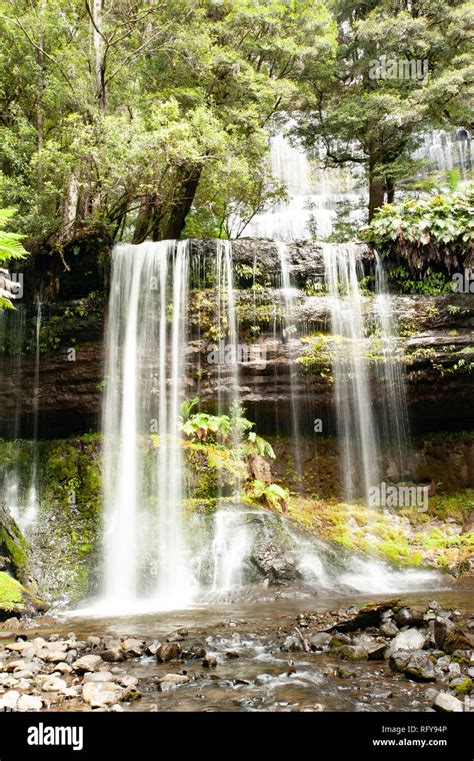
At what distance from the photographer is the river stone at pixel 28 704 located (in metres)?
3.76

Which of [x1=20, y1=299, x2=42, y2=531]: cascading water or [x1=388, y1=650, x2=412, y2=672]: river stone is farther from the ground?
[x1=20, y1=299, x2=42, y2=531]: cascading water

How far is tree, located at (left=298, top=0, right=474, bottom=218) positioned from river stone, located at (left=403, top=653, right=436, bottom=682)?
46.9 feet

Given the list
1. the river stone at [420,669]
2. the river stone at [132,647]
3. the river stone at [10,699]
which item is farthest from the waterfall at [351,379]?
the river stone at [10,699]

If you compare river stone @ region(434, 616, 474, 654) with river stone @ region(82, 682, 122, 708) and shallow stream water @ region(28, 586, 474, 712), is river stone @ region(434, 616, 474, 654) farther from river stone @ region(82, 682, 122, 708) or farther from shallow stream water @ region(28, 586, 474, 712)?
river stone @ region(82, 682, 122, 708)

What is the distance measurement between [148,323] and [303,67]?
395 inches

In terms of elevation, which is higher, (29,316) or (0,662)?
(29,316)

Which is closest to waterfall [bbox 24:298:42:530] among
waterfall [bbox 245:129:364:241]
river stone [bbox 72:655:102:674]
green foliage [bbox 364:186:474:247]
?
river stone [bbox 72:655:102:674]

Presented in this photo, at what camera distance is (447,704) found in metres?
3.68

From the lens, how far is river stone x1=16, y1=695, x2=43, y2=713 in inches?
148

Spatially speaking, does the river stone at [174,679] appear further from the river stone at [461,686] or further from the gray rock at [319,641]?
the river stone at [461,686]

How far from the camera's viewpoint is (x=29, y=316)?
42.6ft

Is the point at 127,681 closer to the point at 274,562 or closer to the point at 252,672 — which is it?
the point at 252,672
